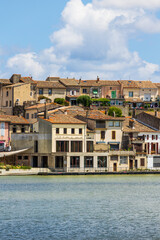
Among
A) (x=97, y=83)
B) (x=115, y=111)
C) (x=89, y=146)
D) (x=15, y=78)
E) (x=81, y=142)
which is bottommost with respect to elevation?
(x=89, y=146)

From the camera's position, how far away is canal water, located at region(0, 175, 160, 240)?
41438mm

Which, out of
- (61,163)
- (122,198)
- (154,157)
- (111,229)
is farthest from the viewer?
(154,157)

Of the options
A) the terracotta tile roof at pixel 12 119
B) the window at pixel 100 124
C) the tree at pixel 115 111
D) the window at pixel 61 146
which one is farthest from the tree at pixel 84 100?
the window at pixel 61 146

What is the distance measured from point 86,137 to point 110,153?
13.7 ft

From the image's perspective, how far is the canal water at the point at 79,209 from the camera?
4144 centimetres

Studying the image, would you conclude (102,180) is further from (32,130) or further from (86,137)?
(32,130)

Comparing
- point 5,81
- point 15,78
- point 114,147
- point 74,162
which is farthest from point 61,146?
point 15,78

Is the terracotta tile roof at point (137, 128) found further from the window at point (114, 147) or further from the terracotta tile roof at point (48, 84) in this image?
the terracotta tile roof at point (48, 84)

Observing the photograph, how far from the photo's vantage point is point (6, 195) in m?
61.4

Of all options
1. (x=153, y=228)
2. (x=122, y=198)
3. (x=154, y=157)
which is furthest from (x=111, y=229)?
(x=154, y=157)

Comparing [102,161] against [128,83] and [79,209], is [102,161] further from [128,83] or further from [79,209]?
[128,83]

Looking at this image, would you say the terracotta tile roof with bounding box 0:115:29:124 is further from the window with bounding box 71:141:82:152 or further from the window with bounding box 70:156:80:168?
the window with bounding box 70:156:80:168

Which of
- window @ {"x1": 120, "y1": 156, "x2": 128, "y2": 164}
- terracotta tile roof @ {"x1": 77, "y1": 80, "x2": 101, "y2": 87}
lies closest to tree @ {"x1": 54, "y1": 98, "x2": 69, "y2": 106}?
terracotta tile roof @ {"x1": 77, "y1": 80, "x2": 101, "y2": 87}

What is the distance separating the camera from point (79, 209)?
51.6 m
